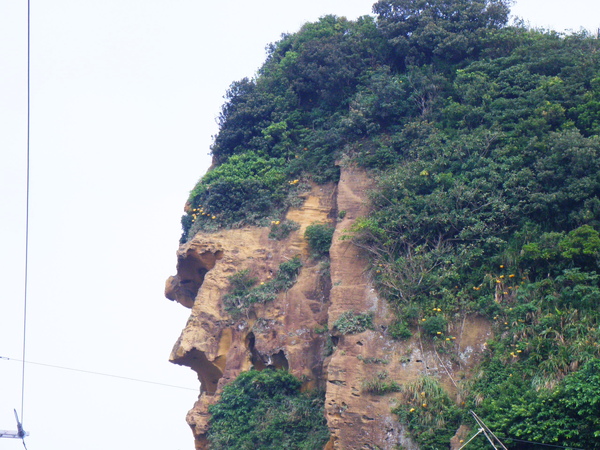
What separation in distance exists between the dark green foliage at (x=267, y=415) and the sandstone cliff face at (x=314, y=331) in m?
0.58

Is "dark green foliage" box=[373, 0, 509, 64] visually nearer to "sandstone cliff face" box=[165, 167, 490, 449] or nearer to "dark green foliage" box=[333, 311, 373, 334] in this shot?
"sandstone cliff face" box=[165, 167, 490, 449]

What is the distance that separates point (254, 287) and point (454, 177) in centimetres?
715

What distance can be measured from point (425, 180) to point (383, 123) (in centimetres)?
409

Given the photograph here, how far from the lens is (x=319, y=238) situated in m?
26.0

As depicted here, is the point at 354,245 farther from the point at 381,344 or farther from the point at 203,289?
the point at 203,289

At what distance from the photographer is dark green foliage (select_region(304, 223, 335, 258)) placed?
25.9 metres

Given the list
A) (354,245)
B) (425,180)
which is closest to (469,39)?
(425,180)

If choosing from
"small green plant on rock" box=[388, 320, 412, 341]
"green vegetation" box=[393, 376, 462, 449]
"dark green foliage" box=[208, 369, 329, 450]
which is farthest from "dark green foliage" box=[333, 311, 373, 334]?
"dark green foliage" box=[208, 369, 329, 450]

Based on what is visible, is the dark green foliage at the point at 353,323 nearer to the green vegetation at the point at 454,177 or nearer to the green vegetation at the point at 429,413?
the green vegetation at the point at 454,177

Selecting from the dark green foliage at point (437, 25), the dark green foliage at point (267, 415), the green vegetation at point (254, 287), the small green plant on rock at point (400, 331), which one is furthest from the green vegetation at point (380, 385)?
the dark green foliage at point (437, 25)

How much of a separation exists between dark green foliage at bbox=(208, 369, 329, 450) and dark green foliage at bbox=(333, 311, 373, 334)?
2.42 m

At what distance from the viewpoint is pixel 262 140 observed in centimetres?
2923

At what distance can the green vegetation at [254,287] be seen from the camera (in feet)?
83.9

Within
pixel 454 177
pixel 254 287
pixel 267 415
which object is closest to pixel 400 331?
pixel 267 415
